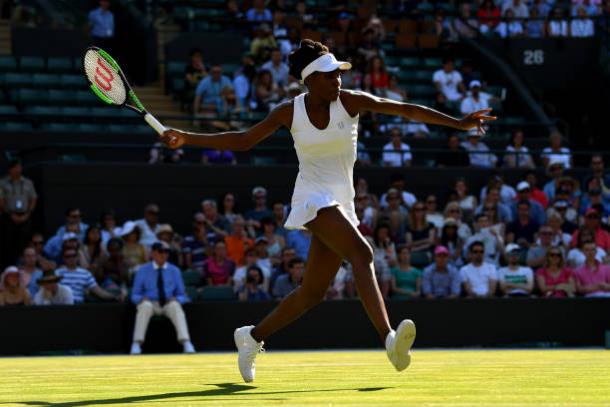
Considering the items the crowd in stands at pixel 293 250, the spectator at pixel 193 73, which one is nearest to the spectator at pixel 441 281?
the crowd in stands at pixel 293 250

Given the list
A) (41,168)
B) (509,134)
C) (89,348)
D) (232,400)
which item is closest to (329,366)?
(232,400)

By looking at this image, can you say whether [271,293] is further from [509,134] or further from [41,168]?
[509,134]

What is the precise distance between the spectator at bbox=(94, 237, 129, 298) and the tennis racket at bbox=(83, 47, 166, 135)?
7909 millimetres

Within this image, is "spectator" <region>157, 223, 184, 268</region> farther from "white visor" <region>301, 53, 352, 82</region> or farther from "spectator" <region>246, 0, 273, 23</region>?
"white visor" <region>301, 53, 352, 82</region>

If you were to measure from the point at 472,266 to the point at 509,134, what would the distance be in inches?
237

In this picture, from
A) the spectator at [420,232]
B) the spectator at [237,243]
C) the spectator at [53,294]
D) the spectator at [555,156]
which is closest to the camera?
the spectator at [53,294]

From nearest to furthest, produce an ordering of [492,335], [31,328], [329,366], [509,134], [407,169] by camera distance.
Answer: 1. [329,366]
2. [31,328]
3. [492,335]
4. [407,169]
5. [509,134]

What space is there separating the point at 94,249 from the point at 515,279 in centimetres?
526

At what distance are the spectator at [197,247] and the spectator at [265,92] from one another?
3.95 m

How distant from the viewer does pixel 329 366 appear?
1038 cm

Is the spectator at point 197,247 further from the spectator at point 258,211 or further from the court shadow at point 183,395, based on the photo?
the court shadow at point 183,395

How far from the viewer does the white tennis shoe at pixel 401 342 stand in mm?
7562

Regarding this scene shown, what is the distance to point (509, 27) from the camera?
84.4 ft

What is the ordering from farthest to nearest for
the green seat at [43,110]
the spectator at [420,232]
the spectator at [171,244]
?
1. the green seat at [43,110]
2. the spectator at [420,232]
3. the spectator at [171,244]
